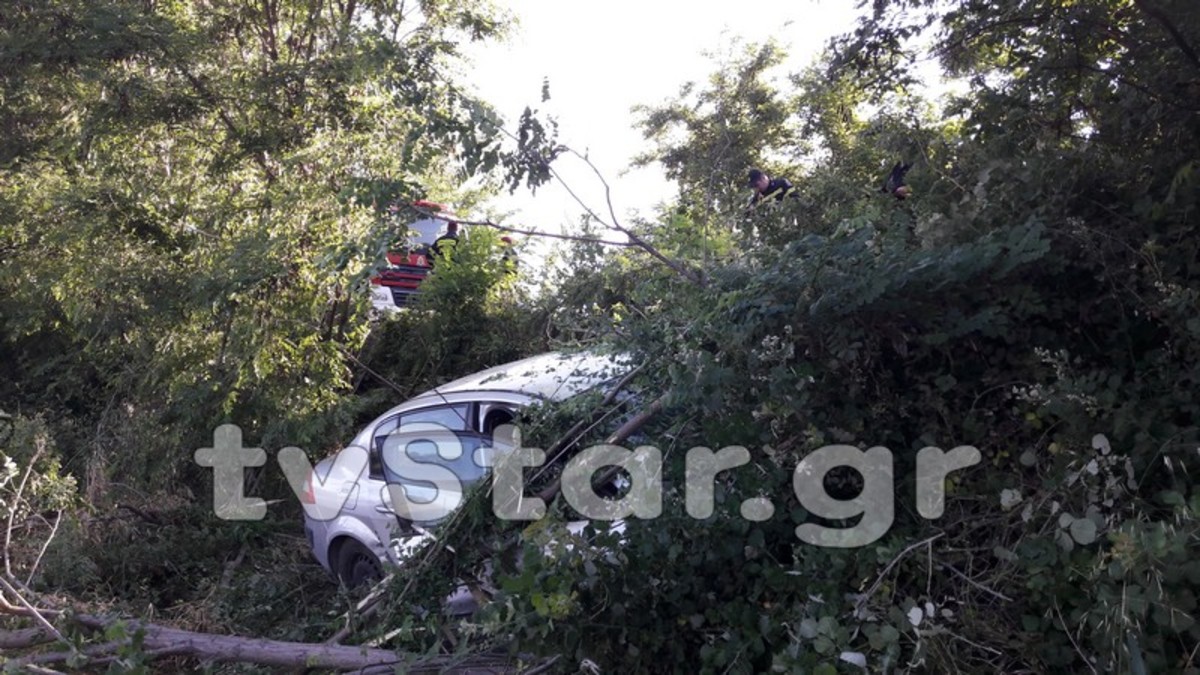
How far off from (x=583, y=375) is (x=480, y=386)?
3.18 feet

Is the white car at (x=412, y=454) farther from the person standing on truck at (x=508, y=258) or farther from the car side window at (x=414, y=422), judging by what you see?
the person standing on truck at (x=508, y=258)

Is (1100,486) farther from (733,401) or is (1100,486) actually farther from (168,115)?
(168,115)

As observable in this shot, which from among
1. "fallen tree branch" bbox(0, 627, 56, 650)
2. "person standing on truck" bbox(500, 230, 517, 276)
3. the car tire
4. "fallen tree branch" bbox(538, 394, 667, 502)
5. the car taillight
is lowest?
"fallen tree branch" bbox(0, 627, 56, 650)

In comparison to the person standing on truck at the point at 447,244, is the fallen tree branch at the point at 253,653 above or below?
below

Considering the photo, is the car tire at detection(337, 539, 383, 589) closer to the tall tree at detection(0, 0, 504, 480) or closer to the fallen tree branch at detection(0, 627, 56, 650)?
the fallen tree branch at detection(0, 627, 56, 650)

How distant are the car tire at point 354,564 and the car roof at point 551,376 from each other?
1.04m

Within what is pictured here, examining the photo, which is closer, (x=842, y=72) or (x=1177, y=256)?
(x=1177, y=256)

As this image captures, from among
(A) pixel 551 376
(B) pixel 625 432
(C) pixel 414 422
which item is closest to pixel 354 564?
(C) pixel 414 422

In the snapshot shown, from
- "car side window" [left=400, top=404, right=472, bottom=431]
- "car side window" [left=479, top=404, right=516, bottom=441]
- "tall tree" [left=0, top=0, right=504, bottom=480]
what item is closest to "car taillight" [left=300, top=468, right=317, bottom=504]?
"car side window" [left=400, top=404, right=472, bottom=431]

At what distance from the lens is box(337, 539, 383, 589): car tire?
250 inches

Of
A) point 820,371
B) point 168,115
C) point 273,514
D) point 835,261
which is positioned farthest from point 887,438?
point 168,115

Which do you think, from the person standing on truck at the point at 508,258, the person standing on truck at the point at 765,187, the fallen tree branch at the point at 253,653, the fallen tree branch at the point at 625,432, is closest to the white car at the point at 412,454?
the fallen tree branch at the point at 625,432

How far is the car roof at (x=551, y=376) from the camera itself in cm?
505

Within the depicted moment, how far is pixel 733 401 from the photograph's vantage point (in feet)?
13.3
